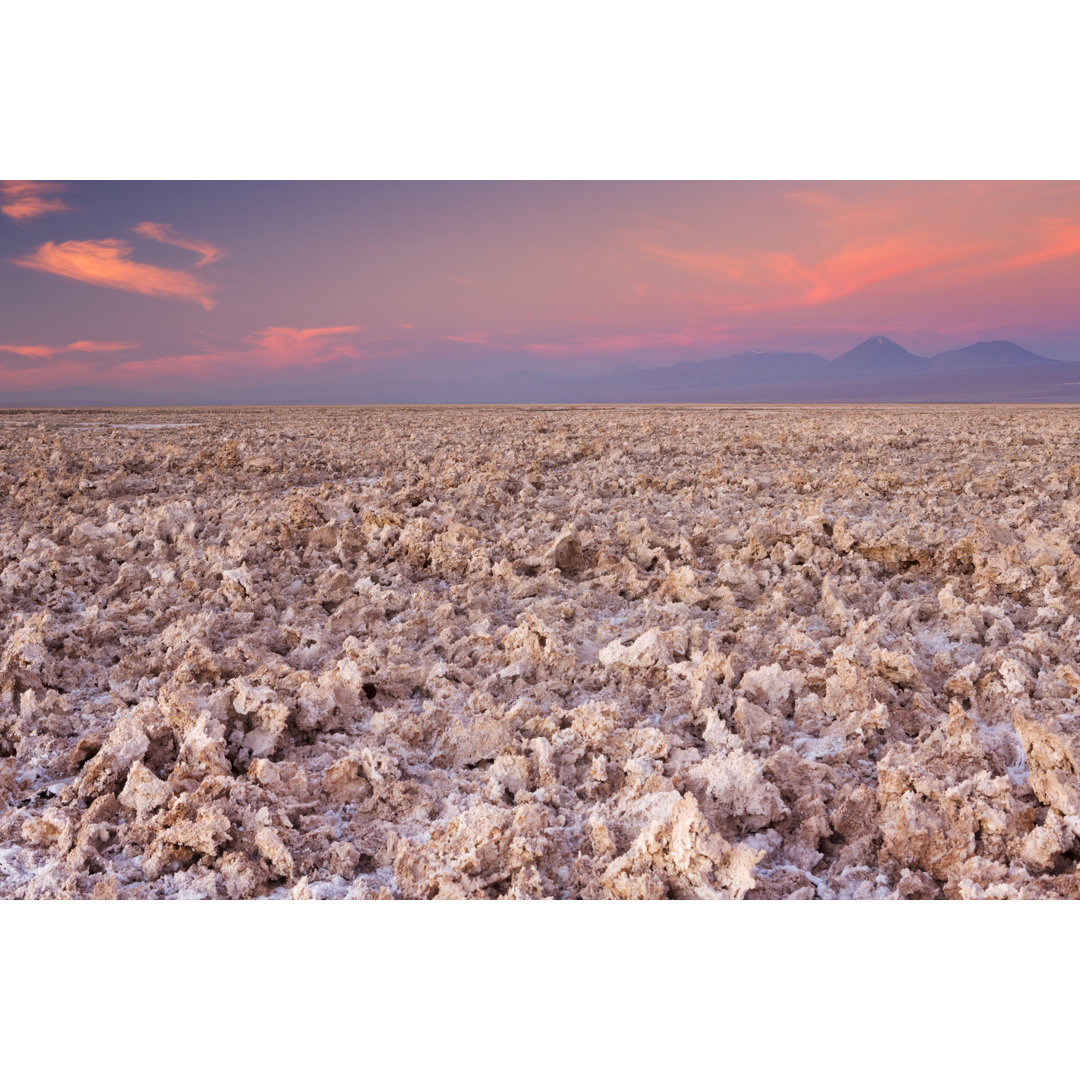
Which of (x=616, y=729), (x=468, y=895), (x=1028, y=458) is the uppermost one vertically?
(x=1028, y=458)

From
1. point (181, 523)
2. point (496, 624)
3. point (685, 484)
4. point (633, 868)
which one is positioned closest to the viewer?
point (633, 868)

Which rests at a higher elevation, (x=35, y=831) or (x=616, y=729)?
(x=616, y=729)

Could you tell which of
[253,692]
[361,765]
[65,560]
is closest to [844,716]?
[361,765]

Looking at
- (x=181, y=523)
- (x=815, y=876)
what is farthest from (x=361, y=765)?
(x=181, y=523)

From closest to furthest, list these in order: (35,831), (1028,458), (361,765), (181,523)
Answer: (35,831) → (361,765) → (181,523) → (1028,458)

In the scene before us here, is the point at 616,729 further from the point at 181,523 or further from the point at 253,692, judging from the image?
the point at 181,523

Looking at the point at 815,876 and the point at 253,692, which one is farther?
the point at 253,692

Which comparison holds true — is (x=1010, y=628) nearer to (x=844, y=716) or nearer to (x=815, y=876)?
(x=844, y=716)
